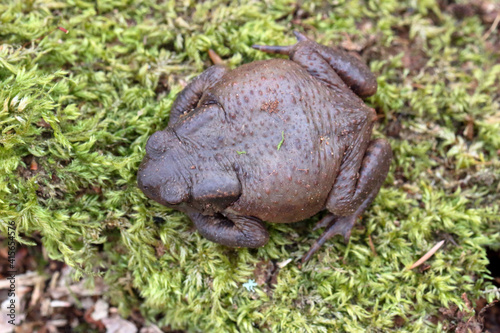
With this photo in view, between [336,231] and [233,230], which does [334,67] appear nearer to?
[336,231]

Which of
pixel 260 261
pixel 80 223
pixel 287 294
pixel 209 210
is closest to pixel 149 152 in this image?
pixel 209 210

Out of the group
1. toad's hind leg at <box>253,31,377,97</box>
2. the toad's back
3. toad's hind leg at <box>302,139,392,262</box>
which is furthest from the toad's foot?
toad's hind leg at <box>253,31,377,97</box>

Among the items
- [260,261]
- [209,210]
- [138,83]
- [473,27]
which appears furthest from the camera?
[473,27]

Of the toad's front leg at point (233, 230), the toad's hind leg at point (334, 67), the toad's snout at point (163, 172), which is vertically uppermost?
the toad's hind leg at point (334, 67)

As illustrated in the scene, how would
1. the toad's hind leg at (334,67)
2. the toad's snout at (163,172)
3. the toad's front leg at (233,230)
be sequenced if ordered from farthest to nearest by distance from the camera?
the toad's hind leg at (334,67)
the toad's front leg at (233,230)
the toad's snout at (163,172)

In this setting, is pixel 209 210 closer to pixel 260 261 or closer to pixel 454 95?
pixel 260 261

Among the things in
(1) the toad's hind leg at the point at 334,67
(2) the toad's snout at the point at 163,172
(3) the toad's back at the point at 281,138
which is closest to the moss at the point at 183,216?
(2) the toad's snout at the point at 163,172

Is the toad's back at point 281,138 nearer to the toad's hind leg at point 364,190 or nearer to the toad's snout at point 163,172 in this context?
the toad's hind leg at point 364,190
